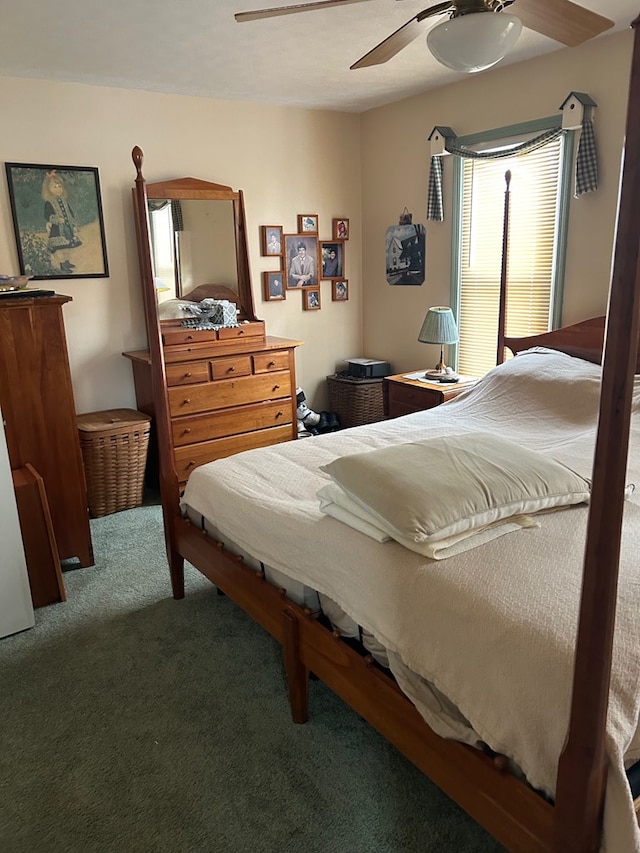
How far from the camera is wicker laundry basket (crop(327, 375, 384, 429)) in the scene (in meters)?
4.59

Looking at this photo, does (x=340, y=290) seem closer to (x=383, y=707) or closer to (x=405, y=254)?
(x=405, y=254)

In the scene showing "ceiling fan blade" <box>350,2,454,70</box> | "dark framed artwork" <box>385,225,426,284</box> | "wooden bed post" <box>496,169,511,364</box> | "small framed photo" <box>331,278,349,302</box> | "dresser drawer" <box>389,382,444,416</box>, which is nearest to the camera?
"ceiling fan blade" <box>350,2,454,70</box>

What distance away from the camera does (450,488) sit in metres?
1.63

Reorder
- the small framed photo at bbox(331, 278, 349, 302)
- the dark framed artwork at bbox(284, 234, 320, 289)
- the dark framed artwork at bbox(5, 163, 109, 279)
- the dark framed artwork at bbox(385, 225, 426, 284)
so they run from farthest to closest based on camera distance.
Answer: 1. the small framed photo at bbox(331, 278, 349, 302)
2. the dark framed artwork at bbox(284, 234, 320, 289)
3. the dark framed artwork at bbox(385, 225, 426, 284)
4. the dark framed artwork at bbox(5, 163, 109, 279)

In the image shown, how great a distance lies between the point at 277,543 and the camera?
190 centimetres

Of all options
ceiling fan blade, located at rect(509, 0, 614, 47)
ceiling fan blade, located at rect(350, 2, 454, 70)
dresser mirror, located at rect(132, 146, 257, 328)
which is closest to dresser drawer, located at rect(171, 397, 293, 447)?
dresser mirror, located at rect(132, 146, 257, 328)

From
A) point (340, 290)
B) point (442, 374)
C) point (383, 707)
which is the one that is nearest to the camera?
point (383, 707)

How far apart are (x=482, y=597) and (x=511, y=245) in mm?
2897

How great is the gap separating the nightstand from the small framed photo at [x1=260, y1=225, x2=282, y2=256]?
49.9 inches

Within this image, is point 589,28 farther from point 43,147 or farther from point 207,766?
point 43,147

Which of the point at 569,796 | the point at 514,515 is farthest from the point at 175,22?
the point at 569,796

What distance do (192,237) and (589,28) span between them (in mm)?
2610

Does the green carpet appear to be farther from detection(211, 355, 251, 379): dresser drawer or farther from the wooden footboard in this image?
detection(211, 355, 251, 379): dresser drawer

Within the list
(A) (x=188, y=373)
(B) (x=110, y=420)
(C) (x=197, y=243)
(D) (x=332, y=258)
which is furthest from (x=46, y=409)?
(D) (x=332, y=258)
